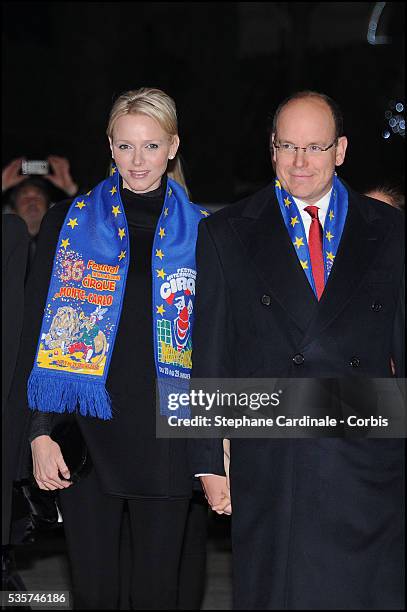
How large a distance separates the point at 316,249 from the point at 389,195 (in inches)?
45.7

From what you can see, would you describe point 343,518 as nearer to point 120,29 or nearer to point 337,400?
point 337,400

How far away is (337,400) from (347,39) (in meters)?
6.19

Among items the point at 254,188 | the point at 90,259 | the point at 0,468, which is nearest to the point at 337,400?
the point at 90,259

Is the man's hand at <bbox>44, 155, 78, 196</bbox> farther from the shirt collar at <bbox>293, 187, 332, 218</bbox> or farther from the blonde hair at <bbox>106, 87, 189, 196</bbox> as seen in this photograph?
the shirt collar at <bbox>293, 187, 332, 218</bbox>

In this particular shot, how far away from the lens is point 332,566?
4.05 meters

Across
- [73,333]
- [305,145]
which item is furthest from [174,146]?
[73,333]

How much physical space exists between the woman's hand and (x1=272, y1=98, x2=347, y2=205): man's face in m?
1.19

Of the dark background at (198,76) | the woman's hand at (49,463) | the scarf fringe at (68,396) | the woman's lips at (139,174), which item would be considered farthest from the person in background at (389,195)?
the dark background at (198,76)

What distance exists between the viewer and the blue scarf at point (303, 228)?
4145 millimetres

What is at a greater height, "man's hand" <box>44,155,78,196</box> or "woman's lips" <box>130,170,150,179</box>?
"man's hand" <box>44,155,78,196</box>

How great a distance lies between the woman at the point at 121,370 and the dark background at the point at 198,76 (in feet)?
15.1

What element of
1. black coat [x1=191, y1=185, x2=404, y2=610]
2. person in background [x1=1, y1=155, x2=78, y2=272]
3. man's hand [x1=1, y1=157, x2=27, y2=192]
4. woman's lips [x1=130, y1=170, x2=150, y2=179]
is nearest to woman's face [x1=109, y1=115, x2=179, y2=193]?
woman's lips [x1=130, y1=170, x2=150, y2=179]

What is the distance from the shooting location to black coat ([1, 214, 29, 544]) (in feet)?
16.8

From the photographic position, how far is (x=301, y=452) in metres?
4.10
